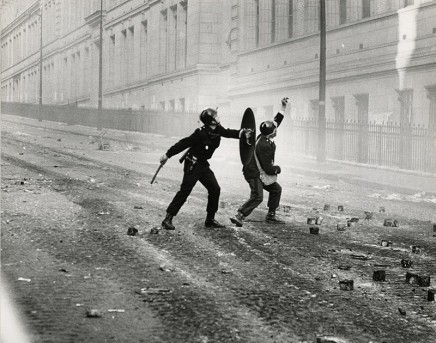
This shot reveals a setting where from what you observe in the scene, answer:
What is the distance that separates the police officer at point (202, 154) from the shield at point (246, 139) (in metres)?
0.14

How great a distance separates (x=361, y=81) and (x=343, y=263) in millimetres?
18079

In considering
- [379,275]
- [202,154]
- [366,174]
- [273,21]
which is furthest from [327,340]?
[273,21]

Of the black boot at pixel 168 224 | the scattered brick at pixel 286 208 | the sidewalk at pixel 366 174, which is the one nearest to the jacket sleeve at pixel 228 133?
the black boot at pixel 168 224

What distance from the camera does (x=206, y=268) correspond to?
7.62 meters

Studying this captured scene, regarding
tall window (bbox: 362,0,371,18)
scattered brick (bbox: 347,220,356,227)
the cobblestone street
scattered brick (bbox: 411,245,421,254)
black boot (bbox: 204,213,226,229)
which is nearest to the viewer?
the cobblestone street

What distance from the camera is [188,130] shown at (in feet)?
122

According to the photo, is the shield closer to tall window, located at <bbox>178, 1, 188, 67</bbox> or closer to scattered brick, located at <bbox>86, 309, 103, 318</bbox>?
scattered brick, located at <bbox>86, 309, 103, 318</bbox>

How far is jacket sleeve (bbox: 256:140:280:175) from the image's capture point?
35.1 feet

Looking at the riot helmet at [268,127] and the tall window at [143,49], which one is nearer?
the riot helmet at [268,127]

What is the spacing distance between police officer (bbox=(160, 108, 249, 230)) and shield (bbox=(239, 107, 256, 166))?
135 mm

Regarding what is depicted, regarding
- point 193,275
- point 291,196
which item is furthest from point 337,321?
point 291,196

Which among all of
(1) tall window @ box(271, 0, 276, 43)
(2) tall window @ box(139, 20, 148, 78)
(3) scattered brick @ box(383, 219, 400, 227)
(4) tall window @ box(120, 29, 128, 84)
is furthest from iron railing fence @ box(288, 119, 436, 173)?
(4) tall window @ box(120, 29, 128, 84)

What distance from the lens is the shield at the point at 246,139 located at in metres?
9.82

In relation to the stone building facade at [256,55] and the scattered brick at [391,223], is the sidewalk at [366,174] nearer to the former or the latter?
the stone building facade at [256,55]
